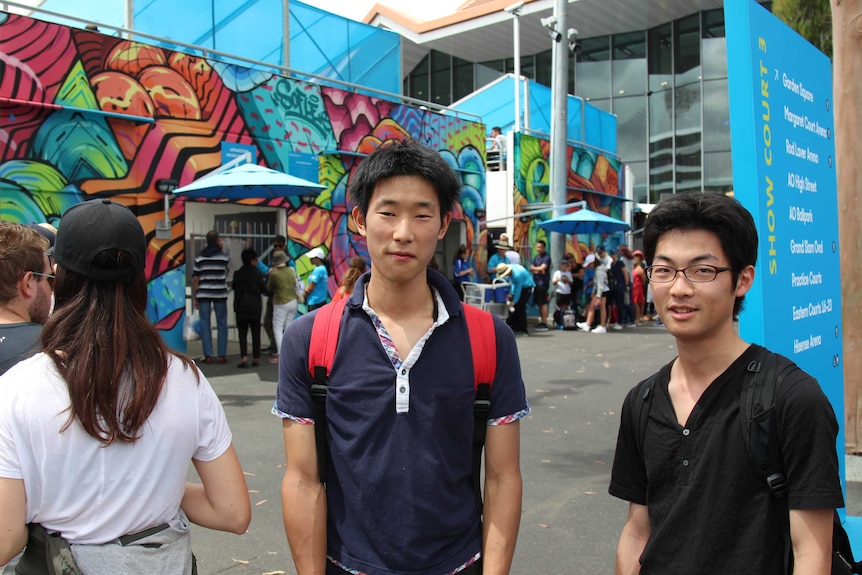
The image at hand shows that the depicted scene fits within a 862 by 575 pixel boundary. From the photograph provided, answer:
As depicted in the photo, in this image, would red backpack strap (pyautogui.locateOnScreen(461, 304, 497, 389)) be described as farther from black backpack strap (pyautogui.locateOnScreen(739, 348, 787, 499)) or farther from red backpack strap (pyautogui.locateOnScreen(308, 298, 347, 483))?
black backpack strap (pyautogui.locateOnScreen(739, 348, 787, 499))

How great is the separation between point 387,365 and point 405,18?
31.3 metres

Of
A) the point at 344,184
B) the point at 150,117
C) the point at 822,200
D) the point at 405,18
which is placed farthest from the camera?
the point at 405,18

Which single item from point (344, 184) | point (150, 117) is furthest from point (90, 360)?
point (344, 184)

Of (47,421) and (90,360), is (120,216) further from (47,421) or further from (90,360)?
(47,421)

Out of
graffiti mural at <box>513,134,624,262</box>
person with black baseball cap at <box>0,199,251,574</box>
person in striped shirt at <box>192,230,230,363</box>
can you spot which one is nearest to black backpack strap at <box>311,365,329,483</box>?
person with black baseball cap at <box>0,199,251,574</box>

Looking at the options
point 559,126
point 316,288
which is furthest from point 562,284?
point 316,288

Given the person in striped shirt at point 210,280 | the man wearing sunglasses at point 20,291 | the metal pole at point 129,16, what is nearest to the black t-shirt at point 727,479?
the man wearing sunglasses at point 20,291

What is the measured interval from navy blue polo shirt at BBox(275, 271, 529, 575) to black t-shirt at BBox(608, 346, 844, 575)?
0.42m

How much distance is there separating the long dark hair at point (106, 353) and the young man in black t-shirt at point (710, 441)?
1312 millimetres

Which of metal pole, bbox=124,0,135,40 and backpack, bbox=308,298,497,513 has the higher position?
metal pole, bbox=124,0,135,40

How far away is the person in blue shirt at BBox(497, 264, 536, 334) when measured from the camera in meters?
15.1

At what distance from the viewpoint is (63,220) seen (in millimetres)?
2014

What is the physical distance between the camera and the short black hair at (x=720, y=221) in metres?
2.03

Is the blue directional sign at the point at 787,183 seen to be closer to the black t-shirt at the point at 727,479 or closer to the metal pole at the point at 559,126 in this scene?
the black t-shirt at the point at 727,479
